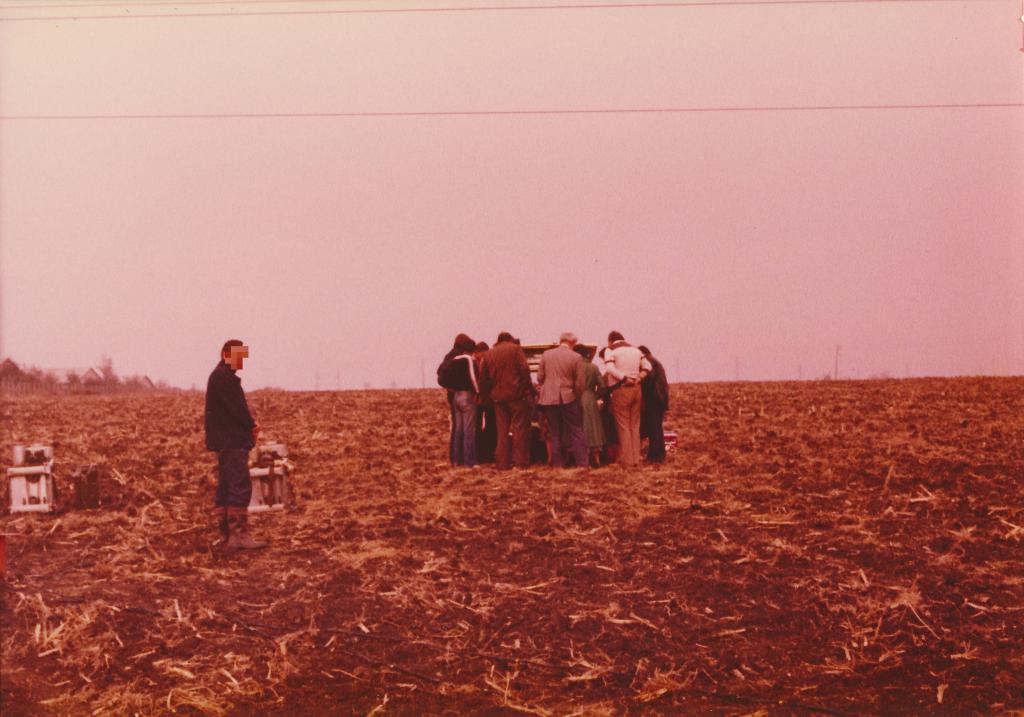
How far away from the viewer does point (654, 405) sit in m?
16.1

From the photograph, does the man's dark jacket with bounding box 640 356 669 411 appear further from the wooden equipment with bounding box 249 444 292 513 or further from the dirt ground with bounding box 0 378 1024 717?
the wooden equipment with bounding box 249 444 292 513

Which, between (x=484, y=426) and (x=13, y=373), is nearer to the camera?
(x=484, y=426)

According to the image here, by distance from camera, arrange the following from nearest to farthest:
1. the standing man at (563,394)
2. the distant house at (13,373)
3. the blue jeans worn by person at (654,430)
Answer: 1. the standing man at (563,394)
2. the blue jeans worn by person at (654,430)
3. the distant house at (13,373)

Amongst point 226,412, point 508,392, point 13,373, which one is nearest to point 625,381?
point 508,392

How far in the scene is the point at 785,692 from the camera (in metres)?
8.84

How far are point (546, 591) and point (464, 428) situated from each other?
5927 millimetres

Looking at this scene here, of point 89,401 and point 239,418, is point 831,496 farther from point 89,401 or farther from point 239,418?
point 89,401

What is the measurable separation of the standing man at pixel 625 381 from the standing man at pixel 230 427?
5686 mm

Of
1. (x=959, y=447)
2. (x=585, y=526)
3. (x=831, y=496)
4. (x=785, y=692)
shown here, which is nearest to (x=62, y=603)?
(x=585, y=526)

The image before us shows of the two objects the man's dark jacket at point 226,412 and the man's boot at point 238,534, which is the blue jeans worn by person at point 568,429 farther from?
the man's dark jacket at point 226,412

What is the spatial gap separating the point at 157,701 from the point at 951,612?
264 inches

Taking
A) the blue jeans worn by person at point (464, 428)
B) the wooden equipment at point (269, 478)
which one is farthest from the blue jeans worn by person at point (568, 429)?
the wooden equipment at point (269, 478)

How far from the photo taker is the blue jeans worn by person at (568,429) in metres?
16.1

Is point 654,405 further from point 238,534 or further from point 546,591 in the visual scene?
point 238,534
